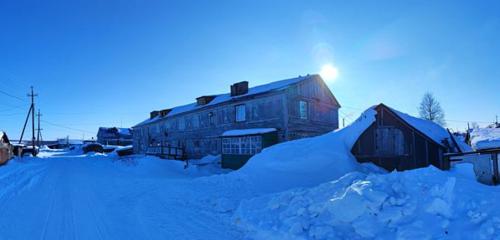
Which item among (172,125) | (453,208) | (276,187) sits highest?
(172,125)

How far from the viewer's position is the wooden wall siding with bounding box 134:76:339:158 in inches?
923

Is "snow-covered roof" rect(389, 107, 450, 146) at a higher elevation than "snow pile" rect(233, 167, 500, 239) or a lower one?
higher

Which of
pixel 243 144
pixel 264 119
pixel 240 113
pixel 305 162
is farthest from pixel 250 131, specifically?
pixel 305 162

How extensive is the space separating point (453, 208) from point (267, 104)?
19185mm

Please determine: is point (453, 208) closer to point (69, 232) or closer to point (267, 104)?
point (69, 232)

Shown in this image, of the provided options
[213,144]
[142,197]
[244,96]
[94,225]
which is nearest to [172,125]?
[213,144]

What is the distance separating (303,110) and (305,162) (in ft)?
39.5

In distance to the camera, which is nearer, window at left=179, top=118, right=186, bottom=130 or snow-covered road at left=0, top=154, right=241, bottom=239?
snow-covered road at left=0, top=154, right=241, bottom=239

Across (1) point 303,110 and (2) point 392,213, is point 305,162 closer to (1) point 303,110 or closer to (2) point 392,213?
(2) point 392,213

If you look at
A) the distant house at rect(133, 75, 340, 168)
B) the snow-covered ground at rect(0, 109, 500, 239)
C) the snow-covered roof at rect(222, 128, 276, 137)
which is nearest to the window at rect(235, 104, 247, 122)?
the distant house at rect(133, 75, 340, 168)

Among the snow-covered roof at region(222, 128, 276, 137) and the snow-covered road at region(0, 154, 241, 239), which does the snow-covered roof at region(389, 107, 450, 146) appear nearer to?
the snow-covered roof at region(222, 128, 276, 137)

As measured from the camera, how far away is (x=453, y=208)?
5.40m

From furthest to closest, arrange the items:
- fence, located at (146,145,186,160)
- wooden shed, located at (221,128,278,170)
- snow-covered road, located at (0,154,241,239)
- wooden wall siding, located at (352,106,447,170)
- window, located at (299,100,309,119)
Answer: fence, located at (146,145,186,160) → window, located at (299,100,309,119) → wooden shed, located at (221,128,278,170) → wooden wall siding, located at (352,106,447,170) → snow-covered road, located at (0,154,241,239)

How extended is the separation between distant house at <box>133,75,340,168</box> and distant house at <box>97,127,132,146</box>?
2106 inches
